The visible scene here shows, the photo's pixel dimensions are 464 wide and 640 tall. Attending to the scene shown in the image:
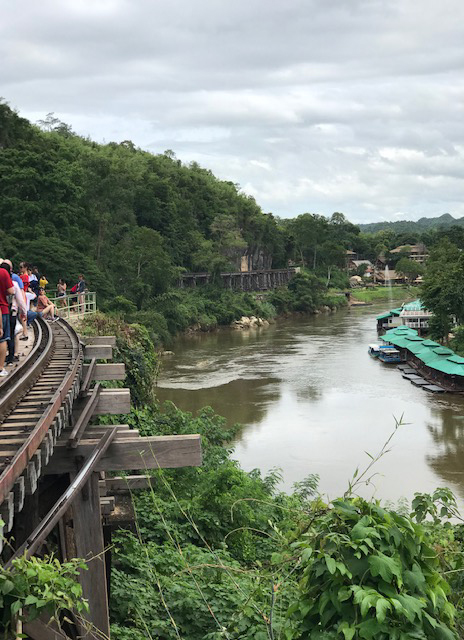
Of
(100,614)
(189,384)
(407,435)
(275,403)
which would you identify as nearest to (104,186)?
(189,384)

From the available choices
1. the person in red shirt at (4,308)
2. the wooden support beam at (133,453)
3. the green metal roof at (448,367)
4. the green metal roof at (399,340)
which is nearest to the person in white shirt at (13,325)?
the person in red shirt at (4,308)

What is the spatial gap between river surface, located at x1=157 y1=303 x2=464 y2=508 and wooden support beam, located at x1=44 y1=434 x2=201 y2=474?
37.7ft

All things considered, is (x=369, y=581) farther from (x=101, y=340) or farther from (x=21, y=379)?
(x=101, y=340)

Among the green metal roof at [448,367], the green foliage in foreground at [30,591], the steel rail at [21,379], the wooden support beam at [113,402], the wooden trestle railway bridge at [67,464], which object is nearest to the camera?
the green foliage in foreground at [30,591]

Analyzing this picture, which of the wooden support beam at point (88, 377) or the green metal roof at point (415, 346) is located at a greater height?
the wooden support beam at point (88, 377)

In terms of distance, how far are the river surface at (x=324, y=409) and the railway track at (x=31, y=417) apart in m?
9.89

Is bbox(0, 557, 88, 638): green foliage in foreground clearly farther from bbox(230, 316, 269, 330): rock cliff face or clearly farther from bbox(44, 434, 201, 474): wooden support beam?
bbox(230, 316, 269, 330): rock cliff face

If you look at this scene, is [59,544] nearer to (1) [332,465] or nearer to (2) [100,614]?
(2) [100,614]

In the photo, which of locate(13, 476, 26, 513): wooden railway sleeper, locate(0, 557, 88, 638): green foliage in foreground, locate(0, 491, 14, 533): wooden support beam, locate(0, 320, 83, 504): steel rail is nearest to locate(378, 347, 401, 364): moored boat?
locate(0, 320, 83, 504): steel rail

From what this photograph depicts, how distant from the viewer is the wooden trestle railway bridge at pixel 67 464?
14.8 feet

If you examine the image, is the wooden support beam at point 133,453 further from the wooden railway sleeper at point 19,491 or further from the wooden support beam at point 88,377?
the wooden support beam at point 88,377

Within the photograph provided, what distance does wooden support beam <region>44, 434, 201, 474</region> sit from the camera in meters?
6.00

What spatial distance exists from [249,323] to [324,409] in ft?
106

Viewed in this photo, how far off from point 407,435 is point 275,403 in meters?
5.90
